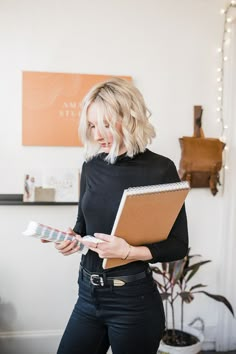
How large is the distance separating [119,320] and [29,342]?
1353 millimetres

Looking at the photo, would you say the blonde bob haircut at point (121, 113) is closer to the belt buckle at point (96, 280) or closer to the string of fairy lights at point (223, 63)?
the belt buckle at point (96, 280)

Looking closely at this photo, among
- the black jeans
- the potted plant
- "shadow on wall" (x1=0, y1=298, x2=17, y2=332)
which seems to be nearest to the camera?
the black jeans

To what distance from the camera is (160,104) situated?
7.41 feet

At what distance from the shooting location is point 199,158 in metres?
2.23

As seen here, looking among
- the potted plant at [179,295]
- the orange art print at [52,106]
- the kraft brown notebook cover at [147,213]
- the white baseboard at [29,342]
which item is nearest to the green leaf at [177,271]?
the potted plant at [179,295]

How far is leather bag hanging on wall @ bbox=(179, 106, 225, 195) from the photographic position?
2.22 meters

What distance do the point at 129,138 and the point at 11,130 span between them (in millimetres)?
1172

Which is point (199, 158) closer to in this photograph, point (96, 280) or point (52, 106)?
point (52, 106)

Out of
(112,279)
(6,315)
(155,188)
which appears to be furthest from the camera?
(6,315)

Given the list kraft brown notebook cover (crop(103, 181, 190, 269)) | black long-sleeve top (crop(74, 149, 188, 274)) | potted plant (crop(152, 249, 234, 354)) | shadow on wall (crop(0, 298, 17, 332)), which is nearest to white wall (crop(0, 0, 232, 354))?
shadow on wall (crop(0, 298, 17, 332))

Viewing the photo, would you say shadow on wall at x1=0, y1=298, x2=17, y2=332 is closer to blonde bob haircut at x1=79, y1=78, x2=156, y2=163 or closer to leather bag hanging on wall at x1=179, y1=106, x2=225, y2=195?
leather bag hanging on wall at x1=179, y1=106, x2=225, y2=195

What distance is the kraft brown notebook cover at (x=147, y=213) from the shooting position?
101cm

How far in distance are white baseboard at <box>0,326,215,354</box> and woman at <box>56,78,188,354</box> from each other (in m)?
1.14

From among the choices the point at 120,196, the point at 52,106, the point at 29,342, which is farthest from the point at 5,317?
the point at 120,196
